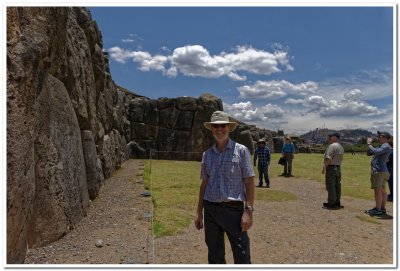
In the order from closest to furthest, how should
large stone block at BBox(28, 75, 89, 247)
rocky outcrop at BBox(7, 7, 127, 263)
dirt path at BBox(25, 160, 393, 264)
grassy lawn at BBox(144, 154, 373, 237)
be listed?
rocky outcrop at BBox(7, 7, 127, 263)
dirt path at BBox(25, 160, 393, 264)
large stone block at BBox(28, 75, 89, 247)
grassy lawn at BBox(144, 154, 373, 237)

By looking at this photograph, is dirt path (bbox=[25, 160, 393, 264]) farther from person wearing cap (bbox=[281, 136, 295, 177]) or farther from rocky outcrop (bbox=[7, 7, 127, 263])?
person wearing cap (bbox=[281, 136, 295, 177])

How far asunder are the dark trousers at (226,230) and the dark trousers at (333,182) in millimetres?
9460

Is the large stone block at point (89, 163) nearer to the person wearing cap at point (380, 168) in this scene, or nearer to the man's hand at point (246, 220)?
the man's hand at point (246, 220)

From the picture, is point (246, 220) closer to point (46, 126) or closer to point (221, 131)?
point (221, 131)

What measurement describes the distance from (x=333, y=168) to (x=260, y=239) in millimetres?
5904

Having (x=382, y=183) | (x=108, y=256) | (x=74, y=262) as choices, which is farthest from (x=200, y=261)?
(x=382, y=183)

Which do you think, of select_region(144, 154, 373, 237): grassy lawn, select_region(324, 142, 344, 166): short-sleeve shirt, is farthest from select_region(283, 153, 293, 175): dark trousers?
select_region(324, 142, 344, 166): short-sleeve shirt

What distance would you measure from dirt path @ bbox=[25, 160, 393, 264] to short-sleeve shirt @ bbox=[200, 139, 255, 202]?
115 inches

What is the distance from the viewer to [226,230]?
5.85 metres

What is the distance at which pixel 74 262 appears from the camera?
7.79 metres

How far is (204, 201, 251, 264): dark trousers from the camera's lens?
577 centimetres

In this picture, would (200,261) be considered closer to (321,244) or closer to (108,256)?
(108,256)

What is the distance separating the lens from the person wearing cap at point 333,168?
1399cm

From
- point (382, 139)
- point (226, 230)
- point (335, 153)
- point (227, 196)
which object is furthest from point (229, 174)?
point (335, 153)
